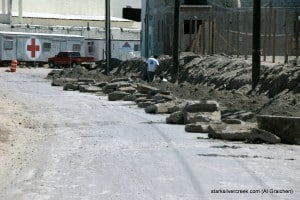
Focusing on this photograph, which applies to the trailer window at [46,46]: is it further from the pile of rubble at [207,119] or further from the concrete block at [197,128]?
the concrete block at [197,128]

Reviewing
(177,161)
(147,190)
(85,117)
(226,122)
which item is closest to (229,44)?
(85,117)

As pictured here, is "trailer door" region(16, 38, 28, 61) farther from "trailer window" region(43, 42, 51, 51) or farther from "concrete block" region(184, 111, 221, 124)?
"concrete block" region(184, 111, 221, 124)

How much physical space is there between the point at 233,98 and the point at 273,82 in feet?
5.39

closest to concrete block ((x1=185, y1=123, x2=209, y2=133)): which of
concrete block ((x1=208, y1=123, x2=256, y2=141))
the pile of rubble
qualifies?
the pile of rubble

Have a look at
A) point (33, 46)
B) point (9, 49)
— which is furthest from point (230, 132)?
point (9, 49)

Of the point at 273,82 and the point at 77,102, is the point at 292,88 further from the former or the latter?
the point at 77,102

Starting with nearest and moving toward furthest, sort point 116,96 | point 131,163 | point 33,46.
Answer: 1. point 131,163
2. point 116,96
3. point 33,46

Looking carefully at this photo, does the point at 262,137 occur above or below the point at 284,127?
below

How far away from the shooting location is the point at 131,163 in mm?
11789

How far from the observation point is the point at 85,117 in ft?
70.0

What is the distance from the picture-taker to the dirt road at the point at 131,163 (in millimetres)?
9289

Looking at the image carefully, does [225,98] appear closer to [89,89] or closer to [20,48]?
[89,89]

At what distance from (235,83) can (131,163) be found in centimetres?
1841

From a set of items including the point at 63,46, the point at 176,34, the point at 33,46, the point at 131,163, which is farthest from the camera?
the point at 63,46
